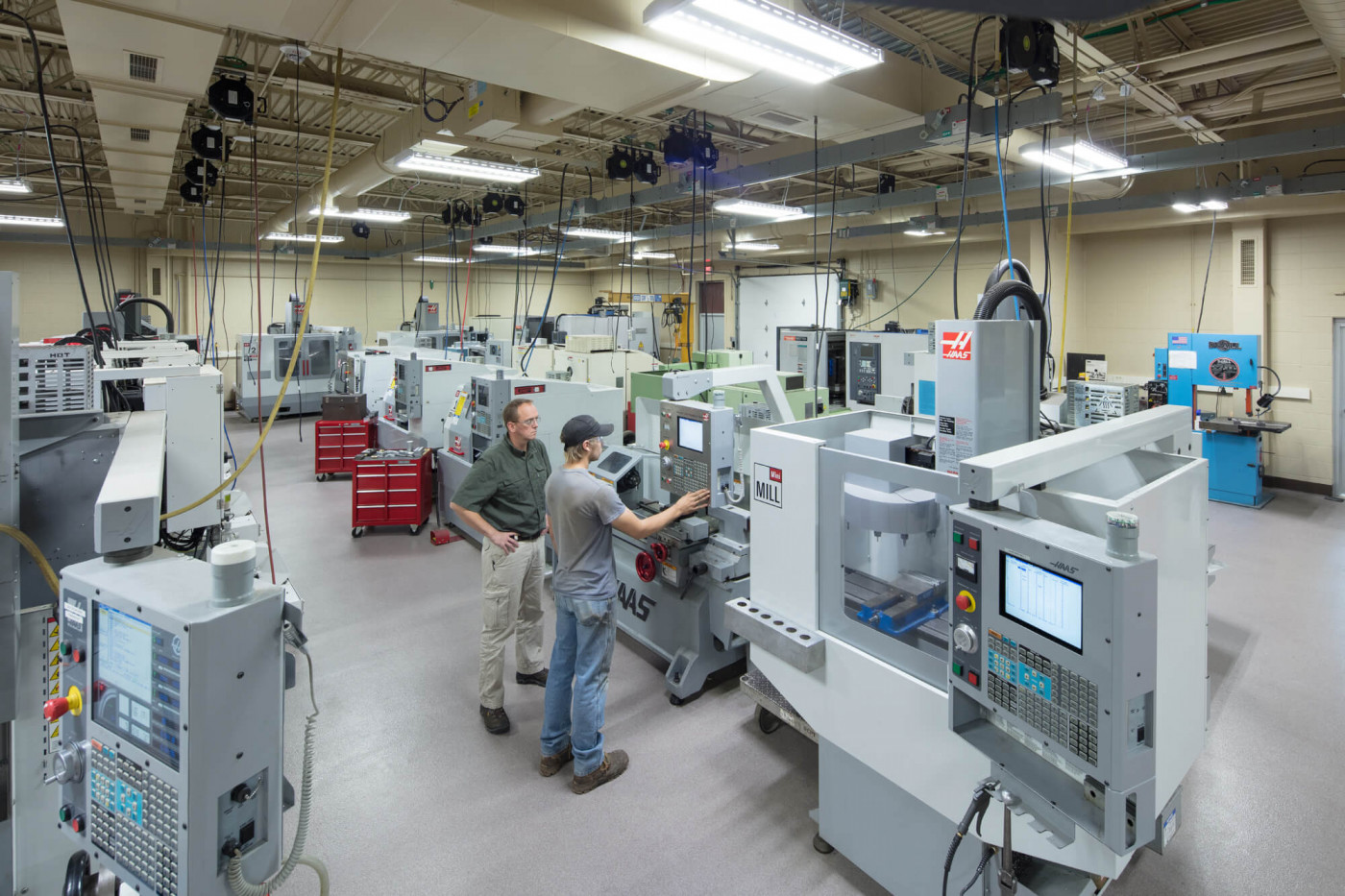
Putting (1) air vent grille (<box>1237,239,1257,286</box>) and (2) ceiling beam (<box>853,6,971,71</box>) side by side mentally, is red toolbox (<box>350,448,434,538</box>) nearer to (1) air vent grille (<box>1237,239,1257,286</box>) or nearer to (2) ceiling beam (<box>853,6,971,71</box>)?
(2) ceiling beam (<box>853,6,971,71</box>)

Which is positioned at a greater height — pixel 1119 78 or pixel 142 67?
pixel 1119 78

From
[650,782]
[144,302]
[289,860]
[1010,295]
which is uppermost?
[144,302]

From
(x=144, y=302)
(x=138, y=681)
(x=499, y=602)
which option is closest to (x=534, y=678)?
(x=499, y=602)

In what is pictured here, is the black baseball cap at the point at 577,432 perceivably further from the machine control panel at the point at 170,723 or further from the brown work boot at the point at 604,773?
the machine control panel at the point at 170,723

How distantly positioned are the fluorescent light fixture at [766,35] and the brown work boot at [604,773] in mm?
2814

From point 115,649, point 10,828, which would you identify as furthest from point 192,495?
point 115,649

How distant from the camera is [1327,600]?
15.6 feet

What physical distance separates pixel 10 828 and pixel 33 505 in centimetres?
90

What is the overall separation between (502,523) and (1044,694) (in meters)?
2.44

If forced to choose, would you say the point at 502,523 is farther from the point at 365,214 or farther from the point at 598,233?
the point at 598,233

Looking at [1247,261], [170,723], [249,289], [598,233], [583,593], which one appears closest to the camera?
[170,723]

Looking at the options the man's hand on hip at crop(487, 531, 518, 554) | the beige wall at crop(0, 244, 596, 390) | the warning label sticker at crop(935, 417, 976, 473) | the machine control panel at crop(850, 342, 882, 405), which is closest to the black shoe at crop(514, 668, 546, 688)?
the man's hand on hip at crop(487, 531, 518, 554)

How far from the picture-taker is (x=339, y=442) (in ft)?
26.8

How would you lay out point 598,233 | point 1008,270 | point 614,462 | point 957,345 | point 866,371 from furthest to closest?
point 598,233
point 866,371
point 614,462
point 1008,270
point 957,345
